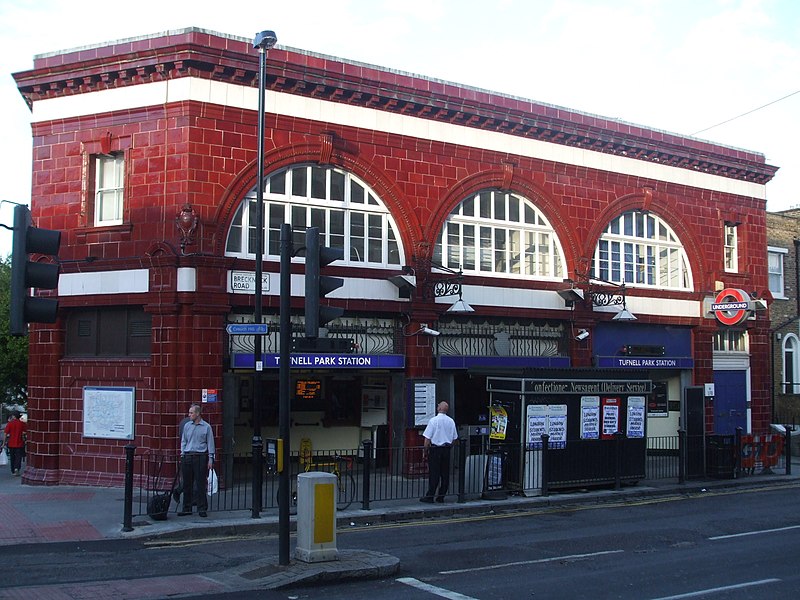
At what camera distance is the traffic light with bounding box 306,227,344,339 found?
421 inches

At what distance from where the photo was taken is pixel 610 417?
1859 centimetres

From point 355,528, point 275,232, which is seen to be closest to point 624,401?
point 355,528

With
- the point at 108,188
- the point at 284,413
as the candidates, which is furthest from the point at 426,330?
the point at 284,413

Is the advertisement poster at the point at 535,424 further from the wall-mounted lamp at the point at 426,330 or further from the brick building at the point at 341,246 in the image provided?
the wall-mounted lamp at the point at 426,330

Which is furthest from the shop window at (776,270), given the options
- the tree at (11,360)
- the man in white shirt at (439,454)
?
the tree at (11,360)

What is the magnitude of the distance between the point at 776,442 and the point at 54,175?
59.6 ft

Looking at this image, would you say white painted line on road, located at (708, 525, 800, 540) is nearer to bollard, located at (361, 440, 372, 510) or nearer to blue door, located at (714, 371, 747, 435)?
bollard, located at (361, 440, 372, 510)

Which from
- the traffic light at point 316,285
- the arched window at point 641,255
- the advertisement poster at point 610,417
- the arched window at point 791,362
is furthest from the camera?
the arched window at point 791,362

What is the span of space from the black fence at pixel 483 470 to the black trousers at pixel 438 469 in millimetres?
278

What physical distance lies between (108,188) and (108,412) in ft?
15.8

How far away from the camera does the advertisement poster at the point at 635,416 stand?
18938 millimetres

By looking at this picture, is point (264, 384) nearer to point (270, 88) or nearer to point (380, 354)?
point (380, 354)

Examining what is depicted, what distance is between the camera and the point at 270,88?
19609mm

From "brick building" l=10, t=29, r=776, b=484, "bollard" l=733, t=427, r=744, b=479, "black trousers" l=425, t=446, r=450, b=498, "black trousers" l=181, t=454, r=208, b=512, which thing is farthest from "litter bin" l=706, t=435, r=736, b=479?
"black trousers" l=181, t=454, r=208, b=512
